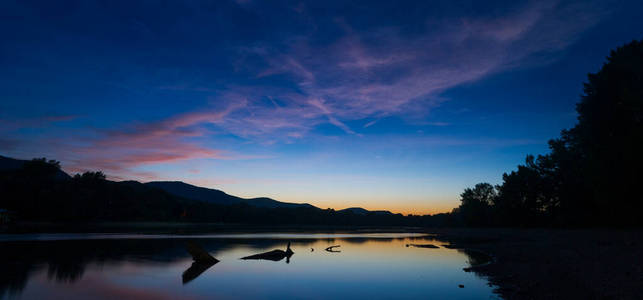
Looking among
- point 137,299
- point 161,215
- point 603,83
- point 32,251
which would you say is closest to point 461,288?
point 137,299

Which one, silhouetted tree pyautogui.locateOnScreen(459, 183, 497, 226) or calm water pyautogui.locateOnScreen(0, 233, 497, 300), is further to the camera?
silhouetted tree pyautogui.locateOnScreen(459, 183, 497, 226)

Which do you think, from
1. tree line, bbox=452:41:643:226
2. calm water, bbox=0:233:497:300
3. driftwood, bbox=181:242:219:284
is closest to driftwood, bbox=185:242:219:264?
driftwood, bbox=181:242:219:284

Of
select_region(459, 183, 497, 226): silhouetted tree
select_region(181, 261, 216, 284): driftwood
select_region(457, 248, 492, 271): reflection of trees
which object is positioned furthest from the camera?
select_region(459, 183, 497, 226): silhouetted tree

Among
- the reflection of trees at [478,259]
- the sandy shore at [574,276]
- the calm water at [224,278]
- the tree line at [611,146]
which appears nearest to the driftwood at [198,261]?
the calm water at [224,278]

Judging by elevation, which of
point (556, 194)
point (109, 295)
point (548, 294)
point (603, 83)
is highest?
point (603, 83)

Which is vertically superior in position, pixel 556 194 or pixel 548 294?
pixel 556 194

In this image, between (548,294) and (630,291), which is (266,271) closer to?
(548,294)

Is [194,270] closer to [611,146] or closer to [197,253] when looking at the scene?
[197,253]

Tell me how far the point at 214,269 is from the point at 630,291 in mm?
26550

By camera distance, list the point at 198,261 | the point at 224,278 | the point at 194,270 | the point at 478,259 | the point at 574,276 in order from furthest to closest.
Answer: the point at 478,259
the point at 198,261
the point at 194,270
the point at 224,278
the point at 574,276

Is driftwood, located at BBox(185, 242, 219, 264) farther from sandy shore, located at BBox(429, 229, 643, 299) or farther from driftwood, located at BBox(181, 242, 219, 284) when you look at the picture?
sandy shore, located at BBox(429, 229, 643, 299)

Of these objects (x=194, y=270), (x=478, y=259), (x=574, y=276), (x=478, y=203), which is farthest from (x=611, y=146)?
(x=478, y=203)

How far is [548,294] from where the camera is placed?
16.3m

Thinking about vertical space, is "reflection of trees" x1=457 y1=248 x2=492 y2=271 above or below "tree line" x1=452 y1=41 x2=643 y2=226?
below
